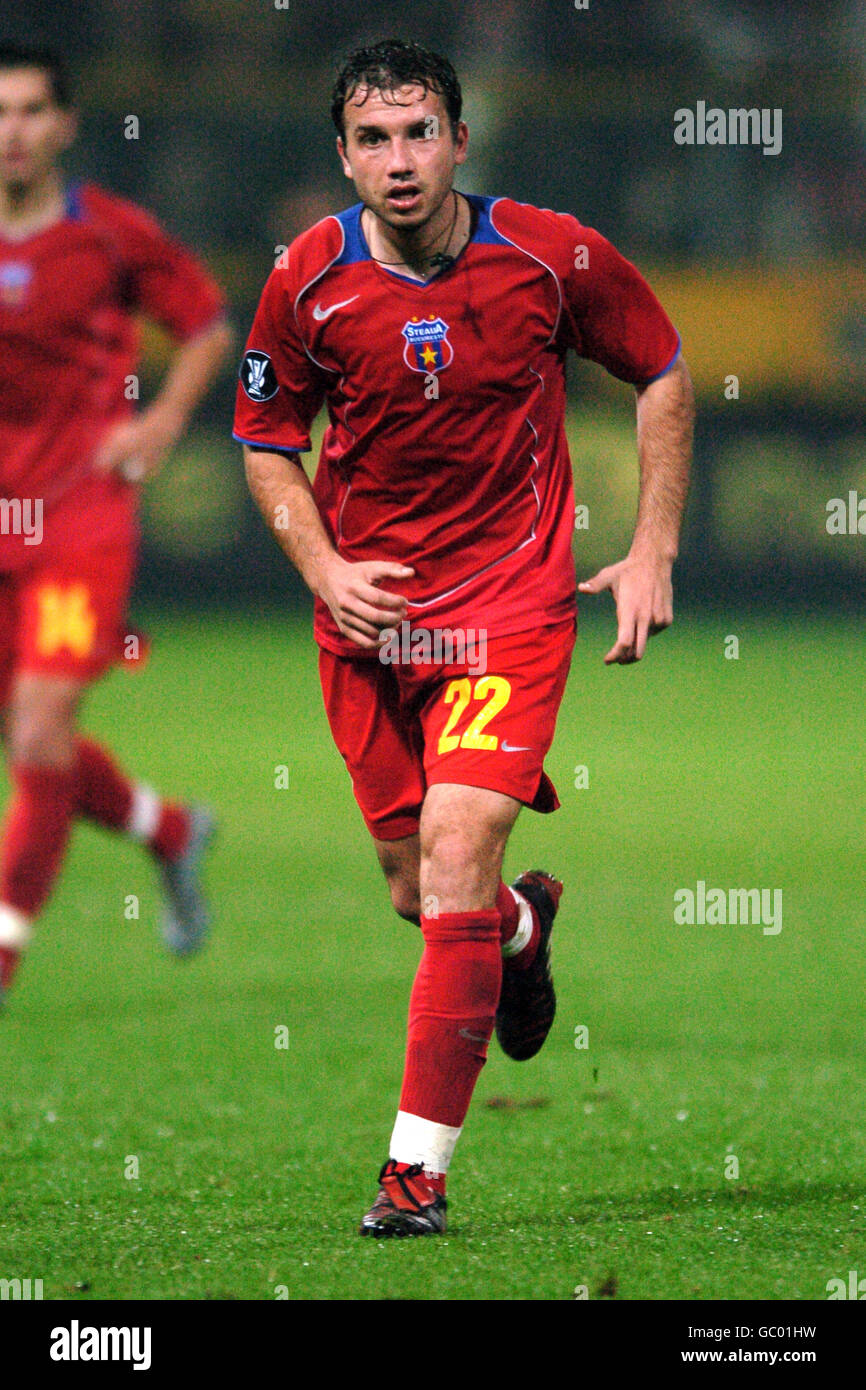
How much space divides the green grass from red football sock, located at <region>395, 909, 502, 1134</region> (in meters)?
0.25

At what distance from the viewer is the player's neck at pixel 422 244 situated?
4.30m

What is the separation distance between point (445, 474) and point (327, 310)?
40 cm

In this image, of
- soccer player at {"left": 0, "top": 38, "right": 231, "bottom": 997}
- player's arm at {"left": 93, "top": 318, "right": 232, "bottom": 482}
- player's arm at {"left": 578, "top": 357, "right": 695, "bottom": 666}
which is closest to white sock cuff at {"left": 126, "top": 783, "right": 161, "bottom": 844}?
soccer player at {"left": 0, "top": 38, "right": 231, "bottom": 997}

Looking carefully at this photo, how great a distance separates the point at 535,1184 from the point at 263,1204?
0.58 meters

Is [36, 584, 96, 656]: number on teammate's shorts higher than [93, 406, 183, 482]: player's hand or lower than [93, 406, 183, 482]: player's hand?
lower

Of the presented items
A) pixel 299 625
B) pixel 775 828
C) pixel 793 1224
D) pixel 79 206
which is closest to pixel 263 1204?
pixel 793 1224

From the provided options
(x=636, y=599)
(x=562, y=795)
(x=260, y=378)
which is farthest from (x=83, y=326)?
(x=562, y=795)

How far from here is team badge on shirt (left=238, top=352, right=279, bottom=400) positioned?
4.40 metres

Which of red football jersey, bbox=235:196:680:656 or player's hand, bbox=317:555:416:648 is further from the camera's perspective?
red football jersey, bbox=235:196:680:656

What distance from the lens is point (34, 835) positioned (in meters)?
6.41

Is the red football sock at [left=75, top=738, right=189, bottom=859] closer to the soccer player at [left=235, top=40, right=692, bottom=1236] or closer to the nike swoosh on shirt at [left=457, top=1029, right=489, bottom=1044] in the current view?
the soccer player at [left=235, top=40, right=692, bottom=1236]

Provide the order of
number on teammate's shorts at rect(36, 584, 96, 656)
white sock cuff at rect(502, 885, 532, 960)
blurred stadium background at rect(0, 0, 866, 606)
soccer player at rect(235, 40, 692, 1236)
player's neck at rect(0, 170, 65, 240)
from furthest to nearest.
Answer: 1. blurred stadium background at rect(0, 0, 866, 606)
2. player's neck at rect(0, 170, 65, 240)
3. number on teammate's shorts at rect(36, 584, 96, 656)
4. white sock cuff at rect(502, 885, 532, 960)
5. soccer player at rect(235, 40, 692, 1236)

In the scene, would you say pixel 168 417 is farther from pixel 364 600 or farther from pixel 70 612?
pixel 364 600
